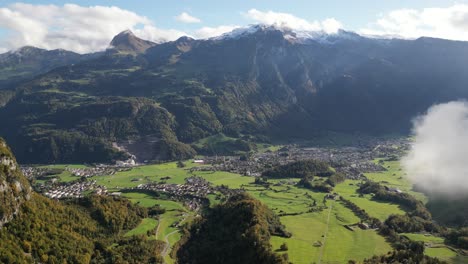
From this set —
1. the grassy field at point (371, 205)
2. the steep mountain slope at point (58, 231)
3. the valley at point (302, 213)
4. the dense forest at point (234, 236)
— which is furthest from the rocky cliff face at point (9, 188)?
the grassy field at point (371, 205)

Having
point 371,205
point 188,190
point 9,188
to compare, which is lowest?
point 188,190

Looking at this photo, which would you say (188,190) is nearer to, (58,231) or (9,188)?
(58,231)

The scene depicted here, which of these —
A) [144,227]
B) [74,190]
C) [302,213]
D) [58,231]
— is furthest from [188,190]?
[58,231]

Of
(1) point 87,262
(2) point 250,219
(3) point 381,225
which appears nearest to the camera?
(1) point 87,262

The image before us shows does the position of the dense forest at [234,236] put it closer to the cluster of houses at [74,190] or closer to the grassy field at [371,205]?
the grassy field at [371,205]

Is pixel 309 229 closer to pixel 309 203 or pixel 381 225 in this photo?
pixel 381 225

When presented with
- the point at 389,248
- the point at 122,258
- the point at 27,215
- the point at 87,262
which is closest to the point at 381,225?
the point at 389,248
